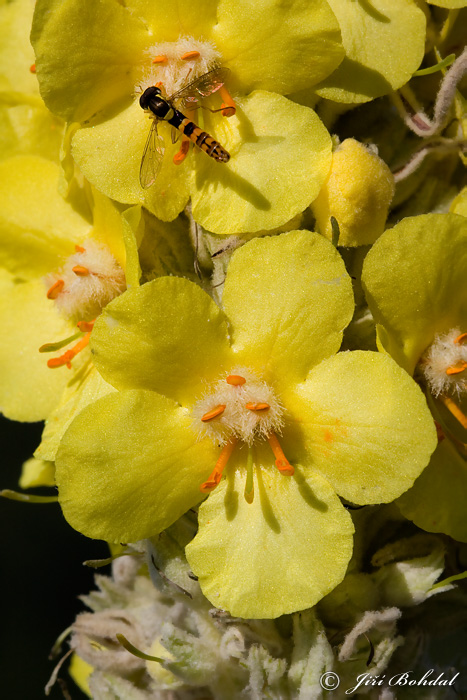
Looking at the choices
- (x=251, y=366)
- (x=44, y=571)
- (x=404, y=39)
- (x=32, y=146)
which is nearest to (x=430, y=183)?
(x=404, y=39)

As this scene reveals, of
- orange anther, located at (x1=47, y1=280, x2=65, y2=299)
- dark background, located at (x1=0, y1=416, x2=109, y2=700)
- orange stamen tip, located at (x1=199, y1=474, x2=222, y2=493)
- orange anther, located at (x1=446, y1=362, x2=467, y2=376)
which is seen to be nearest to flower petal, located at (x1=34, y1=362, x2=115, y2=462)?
orange anther, located at (x1=47, y1=280, x2=65, y2=299)

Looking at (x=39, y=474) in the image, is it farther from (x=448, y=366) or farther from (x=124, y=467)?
(x=448, y=366)

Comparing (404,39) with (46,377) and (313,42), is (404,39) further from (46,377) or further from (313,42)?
(46,377)

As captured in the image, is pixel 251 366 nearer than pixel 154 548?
Yes

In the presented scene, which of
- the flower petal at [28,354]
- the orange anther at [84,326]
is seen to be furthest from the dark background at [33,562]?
the orange anther at [84,326]

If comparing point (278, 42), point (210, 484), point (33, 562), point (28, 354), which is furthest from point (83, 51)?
point (33, 562)

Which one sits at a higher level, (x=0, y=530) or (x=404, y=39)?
(x=404, y=39)
